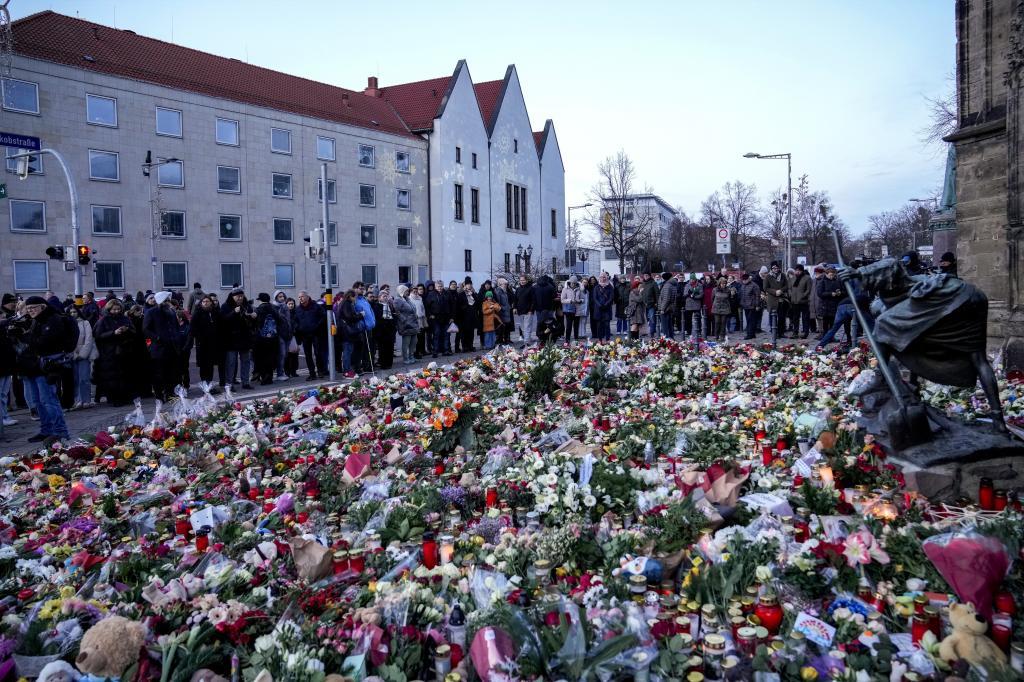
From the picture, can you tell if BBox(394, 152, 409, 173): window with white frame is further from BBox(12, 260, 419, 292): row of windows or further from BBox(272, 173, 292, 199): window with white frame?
BBox(272, 173, 292, 199): window with white frame

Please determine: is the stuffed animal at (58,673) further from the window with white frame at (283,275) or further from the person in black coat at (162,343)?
the window with white frame at (283,275)

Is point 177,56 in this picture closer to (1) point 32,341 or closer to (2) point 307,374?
(2) point 307,374

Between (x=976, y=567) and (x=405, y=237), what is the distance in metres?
49.2

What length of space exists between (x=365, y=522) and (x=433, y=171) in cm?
4874

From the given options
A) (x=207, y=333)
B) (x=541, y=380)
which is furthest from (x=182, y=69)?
(x=541, y=380)

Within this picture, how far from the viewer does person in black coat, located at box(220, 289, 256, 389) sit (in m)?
14.6

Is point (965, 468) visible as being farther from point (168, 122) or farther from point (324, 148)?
point (324, 148)

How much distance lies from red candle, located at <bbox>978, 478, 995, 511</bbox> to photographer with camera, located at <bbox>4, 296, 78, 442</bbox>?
10.6 m

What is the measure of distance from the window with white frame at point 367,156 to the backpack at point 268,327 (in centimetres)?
→ 3400

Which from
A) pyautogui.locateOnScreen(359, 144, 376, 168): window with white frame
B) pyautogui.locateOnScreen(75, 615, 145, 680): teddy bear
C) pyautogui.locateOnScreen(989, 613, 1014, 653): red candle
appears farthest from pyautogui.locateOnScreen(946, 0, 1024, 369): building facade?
pyautogui.locateOnScreen(359, 144, 376, 168): window with white frame

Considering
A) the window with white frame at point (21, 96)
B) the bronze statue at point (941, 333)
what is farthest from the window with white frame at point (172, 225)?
the bronze statue at point (941, 333)

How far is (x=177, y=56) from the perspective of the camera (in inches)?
1646

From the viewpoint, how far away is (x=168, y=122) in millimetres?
37688

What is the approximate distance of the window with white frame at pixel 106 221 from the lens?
35.0m
